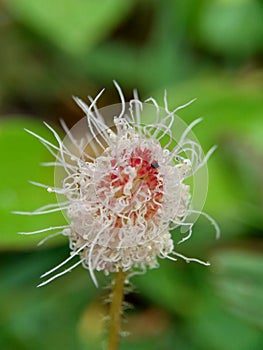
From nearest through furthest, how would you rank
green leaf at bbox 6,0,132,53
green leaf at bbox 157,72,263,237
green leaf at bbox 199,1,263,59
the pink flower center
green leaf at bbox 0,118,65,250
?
1. the pink flower center
2. green leaf at bbox 0,118,65,250
3. green leaf at bbox 157,72,263,237
4. green leaf at bbox 6,0,132,53
5. green leaf at bbox 199,1,263,59

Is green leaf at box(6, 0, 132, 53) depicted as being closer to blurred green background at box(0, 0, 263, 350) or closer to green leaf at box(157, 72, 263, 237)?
blurred green background at box(0, 0, 263, 350)

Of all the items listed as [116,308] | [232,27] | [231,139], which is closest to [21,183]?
[231,139]

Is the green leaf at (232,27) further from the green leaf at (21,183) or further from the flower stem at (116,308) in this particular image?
the flower stem at (116,308)

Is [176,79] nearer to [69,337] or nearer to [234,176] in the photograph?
[234,176]

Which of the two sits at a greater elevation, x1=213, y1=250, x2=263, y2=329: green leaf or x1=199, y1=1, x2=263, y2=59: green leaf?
x1=199, y1=1, x2=263, y2=59: green leaf

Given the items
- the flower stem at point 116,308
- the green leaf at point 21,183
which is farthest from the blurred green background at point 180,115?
the flower stem at point 116,308

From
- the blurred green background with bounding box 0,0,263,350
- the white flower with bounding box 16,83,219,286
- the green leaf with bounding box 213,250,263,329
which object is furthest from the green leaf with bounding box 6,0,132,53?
the white flower with bounding box 16,83,219,286

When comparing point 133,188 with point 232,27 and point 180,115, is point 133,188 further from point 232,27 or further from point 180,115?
point 232,27
